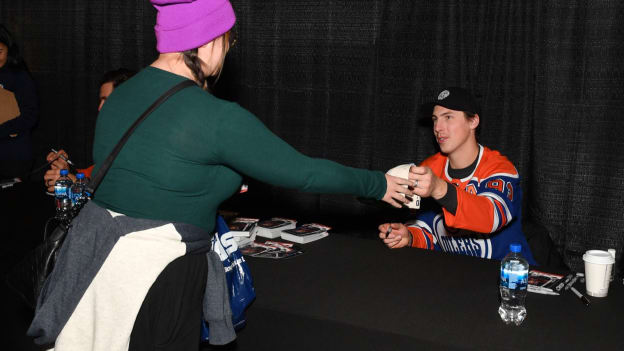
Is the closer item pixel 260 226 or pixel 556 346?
pixel 556 346

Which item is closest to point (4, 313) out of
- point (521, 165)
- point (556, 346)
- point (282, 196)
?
point (556, 346)

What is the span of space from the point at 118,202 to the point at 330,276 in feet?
2.56

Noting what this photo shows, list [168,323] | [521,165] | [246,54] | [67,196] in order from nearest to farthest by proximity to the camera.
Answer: [168,323] < [67,196] < [521,165] < [246,54]

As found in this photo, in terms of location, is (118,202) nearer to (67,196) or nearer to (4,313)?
(4,313)

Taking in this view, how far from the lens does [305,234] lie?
2195 millimetres

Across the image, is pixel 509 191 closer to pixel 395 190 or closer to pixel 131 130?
pixel 395 190

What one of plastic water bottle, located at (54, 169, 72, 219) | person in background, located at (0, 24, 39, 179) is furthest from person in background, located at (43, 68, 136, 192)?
person in background, located at (0, 24, 39, 179)

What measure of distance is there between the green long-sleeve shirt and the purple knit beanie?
0.08 meters

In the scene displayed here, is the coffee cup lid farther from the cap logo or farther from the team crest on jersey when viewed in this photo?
the cap logo

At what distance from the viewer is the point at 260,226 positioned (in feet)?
7.58

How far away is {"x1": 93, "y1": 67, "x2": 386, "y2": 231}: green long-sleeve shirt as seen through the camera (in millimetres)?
1160

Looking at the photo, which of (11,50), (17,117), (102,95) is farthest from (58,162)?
(11,50)

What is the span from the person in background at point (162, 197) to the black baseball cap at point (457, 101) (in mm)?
1338

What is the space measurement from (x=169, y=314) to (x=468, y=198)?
1.15 metres
